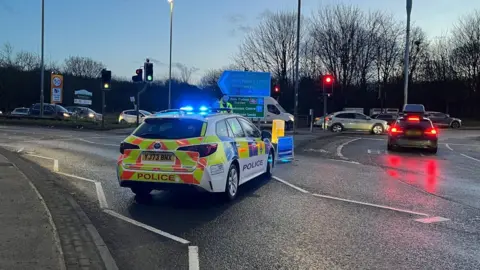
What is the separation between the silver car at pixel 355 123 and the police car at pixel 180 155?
89.7 ft

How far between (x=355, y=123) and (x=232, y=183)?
90.9ft

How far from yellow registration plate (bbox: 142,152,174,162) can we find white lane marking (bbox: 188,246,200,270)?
2.30 m

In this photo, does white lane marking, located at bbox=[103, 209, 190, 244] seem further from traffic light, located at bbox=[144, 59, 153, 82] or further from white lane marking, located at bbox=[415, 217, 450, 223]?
traffic light, located at bbox=[144, 59, 153, 82]

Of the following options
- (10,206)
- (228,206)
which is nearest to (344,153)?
(228,206)

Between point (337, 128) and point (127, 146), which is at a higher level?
point (127, 146)

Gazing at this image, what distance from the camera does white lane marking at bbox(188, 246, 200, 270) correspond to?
4.83 meters

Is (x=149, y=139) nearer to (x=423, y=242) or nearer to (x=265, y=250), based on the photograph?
(x=265, y=250)

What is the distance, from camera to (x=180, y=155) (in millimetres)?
7508

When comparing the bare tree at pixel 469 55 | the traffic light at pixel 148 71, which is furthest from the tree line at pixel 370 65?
the traffic light at pixel 148 71

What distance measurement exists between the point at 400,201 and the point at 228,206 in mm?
3077

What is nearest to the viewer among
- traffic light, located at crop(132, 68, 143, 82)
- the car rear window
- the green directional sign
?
the car rear window

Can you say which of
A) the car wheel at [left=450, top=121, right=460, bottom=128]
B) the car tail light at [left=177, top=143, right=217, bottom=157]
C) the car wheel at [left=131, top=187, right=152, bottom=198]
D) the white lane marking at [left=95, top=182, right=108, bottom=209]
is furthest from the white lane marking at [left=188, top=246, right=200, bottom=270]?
the car wheel at [left=450, top=121, right=460, bottom=128]

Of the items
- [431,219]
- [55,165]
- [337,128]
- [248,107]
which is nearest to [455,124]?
[337,128]

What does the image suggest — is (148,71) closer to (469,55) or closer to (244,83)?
(244,83)
